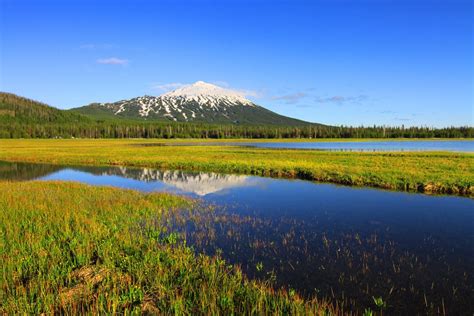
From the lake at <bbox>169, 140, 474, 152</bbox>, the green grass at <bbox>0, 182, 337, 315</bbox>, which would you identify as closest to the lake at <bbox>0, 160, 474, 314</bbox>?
the green grass at <bbox>0, 182, 337, 315</bbox>

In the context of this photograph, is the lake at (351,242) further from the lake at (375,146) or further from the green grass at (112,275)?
the lake at (375,146)

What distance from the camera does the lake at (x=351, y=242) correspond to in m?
10.4

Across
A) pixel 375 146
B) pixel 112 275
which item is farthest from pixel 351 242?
pixel 375 146

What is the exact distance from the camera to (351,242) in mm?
15008

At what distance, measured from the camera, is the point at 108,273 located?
10.0 meters

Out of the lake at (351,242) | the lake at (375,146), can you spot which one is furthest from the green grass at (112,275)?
the lake at (375,146)

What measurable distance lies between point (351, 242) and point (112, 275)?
1030cm

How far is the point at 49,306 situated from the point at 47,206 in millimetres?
13701

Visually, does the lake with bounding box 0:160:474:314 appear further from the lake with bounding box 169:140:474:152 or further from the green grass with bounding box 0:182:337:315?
the lake with bounding box 169:140:474:152

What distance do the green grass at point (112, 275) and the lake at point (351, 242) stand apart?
1565mm

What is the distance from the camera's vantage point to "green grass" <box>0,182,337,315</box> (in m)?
8.45

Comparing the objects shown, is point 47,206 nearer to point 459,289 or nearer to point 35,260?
point 35,260

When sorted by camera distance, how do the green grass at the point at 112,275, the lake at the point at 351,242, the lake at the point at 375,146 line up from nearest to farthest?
the green grass at the point at 112,275
the lake at the point at 351,242
the lake at the point at 375,146

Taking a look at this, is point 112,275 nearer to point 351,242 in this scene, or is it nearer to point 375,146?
point 351,242
